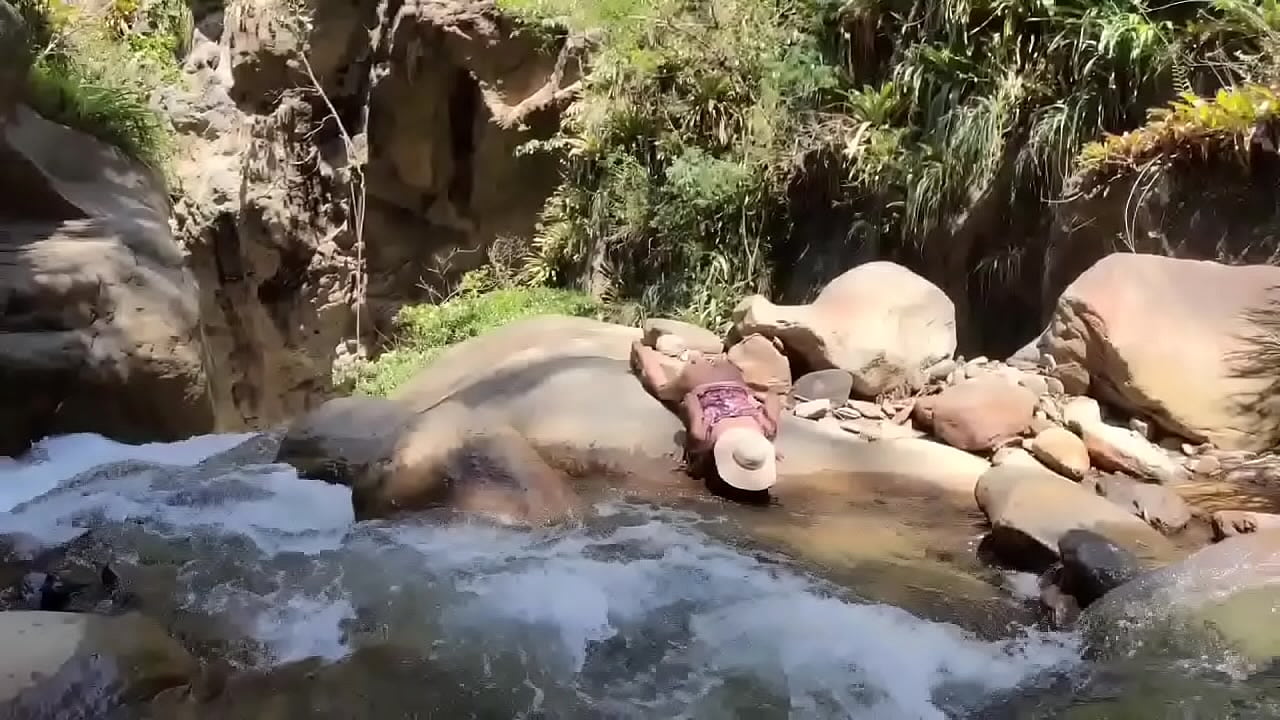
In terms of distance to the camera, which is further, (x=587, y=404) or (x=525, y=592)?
(x=587, y=404)

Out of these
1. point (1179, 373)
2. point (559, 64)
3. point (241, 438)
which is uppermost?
point (559, 64)

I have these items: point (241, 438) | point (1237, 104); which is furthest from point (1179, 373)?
point (241, 438)

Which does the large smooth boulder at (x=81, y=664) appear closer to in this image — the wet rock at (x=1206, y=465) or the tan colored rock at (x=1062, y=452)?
the tan colored rock at (x=1062, y=452)

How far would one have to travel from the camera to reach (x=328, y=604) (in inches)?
128

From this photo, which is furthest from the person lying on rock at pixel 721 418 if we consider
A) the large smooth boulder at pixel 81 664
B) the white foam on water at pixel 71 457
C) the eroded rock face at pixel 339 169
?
the eroded rock face at pixel 339 169

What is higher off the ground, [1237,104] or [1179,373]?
[1237,104]

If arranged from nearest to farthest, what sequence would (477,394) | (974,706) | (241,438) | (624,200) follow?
1. (974,706)
2. (477,394)
3. (241,438)
4. (624,200)

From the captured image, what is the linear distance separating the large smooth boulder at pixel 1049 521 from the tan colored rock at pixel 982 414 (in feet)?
2.40

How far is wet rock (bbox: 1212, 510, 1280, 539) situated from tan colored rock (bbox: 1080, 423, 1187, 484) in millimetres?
559

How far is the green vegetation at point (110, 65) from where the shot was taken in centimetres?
687

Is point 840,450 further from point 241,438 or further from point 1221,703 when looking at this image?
point 241,438

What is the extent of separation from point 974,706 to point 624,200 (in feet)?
20.2

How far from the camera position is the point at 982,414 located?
4789mm

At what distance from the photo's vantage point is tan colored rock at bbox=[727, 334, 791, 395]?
5371mm
